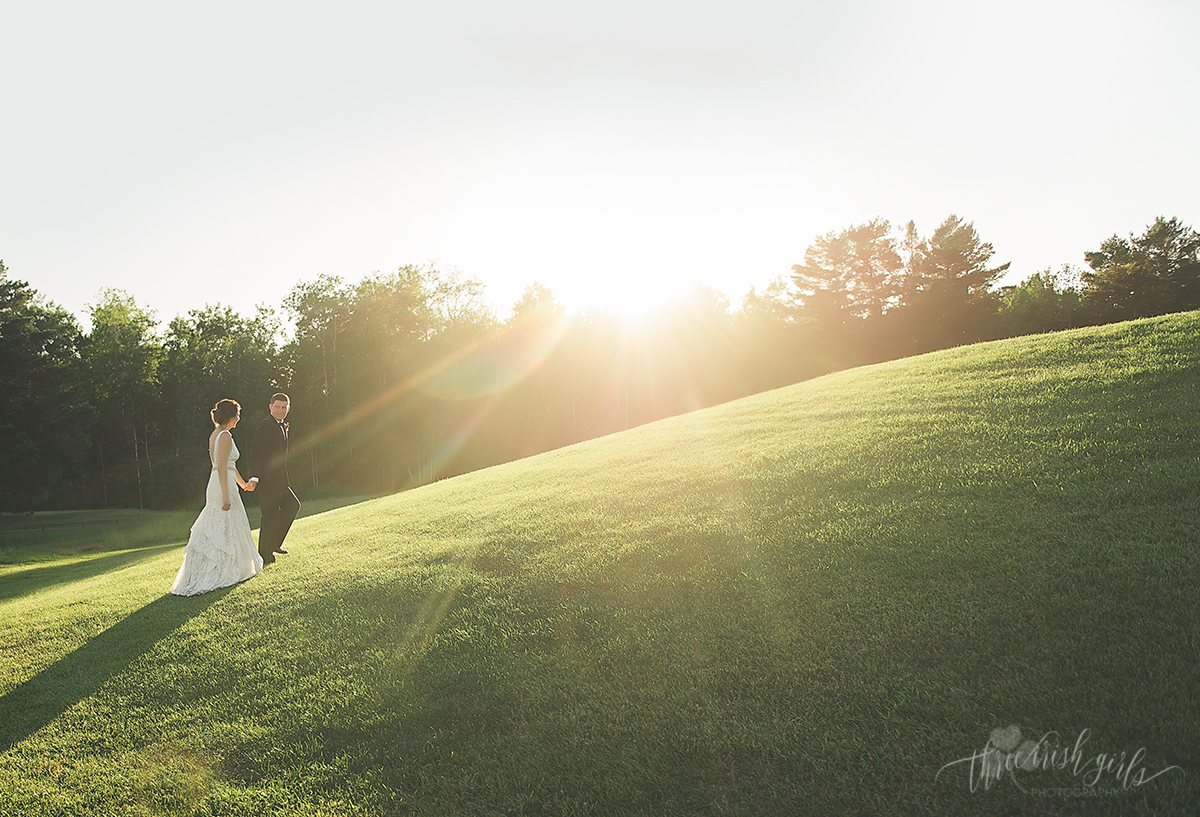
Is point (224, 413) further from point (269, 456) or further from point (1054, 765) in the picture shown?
point (1054, 765)

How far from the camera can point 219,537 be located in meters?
7.91

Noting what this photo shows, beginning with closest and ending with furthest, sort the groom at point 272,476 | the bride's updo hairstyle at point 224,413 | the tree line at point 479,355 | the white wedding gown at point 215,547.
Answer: the bride's updo hairstyle at point 224,413, the white wedding gown at point 215,547, the groom at point 272,476, the tree line at point 479,355

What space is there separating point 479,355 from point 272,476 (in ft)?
151

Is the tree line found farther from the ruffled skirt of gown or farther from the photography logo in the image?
the photography logo

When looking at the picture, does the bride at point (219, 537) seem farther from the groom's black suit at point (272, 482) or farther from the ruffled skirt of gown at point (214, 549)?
the groom's black suit at point (272, 482)

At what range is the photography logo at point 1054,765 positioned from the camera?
262 centimetres

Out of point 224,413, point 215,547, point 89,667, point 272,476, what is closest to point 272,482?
→ point 272,476

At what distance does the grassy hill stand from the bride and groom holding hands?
1.36ft

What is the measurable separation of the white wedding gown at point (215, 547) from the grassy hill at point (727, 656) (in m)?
0.35

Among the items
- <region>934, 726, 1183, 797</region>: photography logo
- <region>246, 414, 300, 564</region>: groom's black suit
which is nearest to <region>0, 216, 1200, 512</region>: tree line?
<region>246, 414, 300, 564</region>: groom's black suit

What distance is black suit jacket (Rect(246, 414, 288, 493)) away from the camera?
8328mm

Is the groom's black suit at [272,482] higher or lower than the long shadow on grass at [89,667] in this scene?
higher

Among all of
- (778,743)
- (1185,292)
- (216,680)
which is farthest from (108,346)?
(1185,292)

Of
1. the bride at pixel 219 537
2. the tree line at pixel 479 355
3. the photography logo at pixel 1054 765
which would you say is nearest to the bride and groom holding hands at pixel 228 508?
the bride at pixel 219 537
